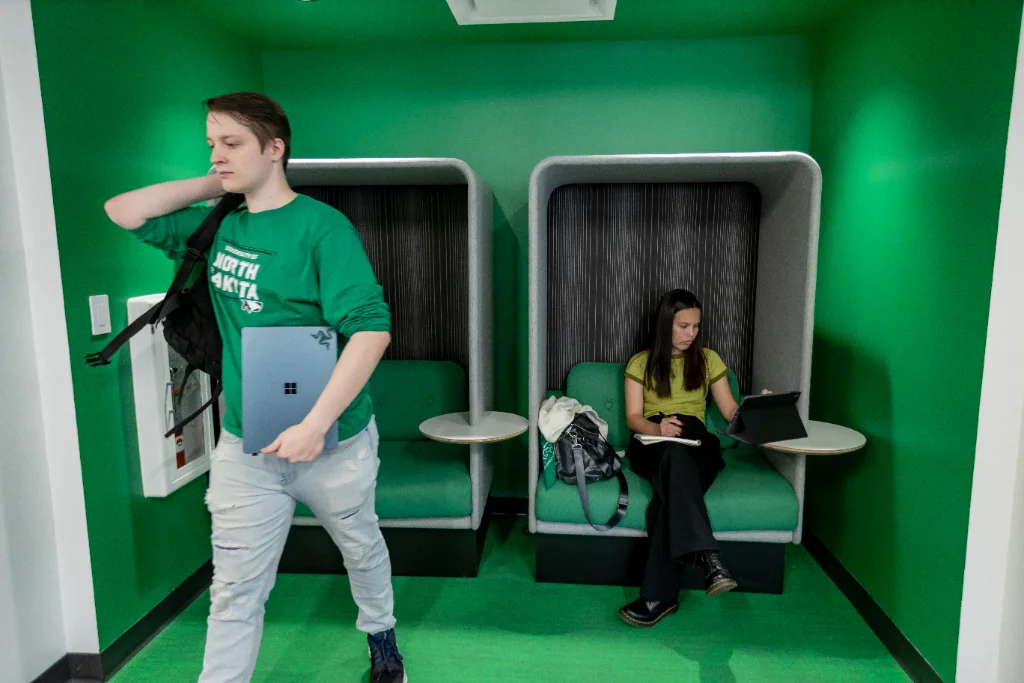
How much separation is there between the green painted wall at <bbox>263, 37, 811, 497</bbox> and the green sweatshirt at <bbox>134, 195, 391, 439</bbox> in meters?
1.84

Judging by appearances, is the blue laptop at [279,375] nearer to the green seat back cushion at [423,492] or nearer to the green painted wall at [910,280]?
the green seat back cushion at [423,492]

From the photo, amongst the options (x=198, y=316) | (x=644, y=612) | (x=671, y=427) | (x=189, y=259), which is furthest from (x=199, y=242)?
Answer: (x=644, y=612)

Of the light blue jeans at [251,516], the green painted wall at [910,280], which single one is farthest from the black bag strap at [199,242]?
the green painted wall at [910,280]

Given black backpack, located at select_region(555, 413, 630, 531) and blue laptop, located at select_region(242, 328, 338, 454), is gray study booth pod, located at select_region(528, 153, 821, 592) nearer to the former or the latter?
black backpack, located at select_region(555, 413, 630, 531)

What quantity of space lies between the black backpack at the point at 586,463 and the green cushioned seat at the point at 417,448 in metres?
0.41

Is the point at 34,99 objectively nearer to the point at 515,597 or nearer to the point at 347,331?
the point at 347,331

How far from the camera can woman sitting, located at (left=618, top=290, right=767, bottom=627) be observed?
2.27m

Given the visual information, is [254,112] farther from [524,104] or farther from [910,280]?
[910,280]

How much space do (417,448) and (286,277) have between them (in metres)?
Answer: 1.61

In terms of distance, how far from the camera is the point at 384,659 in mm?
1956

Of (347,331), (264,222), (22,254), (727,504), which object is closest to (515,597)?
(727,504)

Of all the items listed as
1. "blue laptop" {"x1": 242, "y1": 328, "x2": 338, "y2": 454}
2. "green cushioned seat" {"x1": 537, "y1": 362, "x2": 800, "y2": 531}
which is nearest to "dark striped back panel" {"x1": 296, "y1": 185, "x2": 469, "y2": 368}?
"green cushioned seat" {"x1": 537, "y1": 362, "x2": 800, "y2": 531}

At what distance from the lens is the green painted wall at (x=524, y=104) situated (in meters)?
3.10

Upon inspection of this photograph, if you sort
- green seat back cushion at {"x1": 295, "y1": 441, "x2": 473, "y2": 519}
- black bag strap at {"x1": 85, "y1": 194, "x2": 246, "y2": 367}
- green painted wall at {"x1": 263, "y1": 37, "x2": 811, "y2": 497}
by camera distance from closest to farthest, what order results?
black bag strap at {"x1": 85, "y1": 194, "x2": 246, "y2": 367}
green seat back cushion at {"x1": 295, "y1": 441, "x2": 473, "y2": 519}
green painted wall at {"x1": 263, "y1": 37, "x2": 811, "y2": 497}
